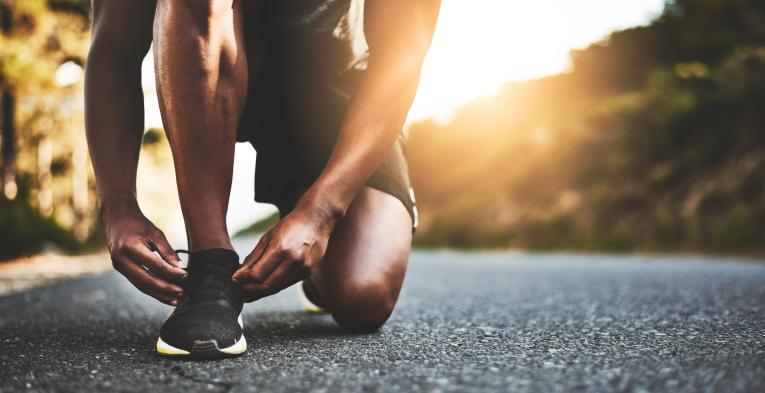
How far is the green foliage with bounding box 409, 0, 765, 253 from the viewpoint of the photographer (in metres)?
9.85

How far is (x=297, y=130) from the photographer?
6.60 feet

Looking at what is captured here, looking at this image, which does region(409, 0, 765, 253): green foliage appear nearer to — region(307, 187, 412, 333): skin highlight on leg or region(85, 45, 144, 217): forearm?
region(307, 187, 412, 333): skin highlight on leg

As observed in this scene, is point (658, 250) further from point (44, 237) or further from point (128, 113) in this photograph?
point (128, 113)

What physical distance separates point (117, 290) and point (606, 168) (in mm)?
12039

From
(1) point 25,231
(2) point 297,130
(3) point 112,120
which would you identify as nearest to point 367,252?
(2) point 297,130

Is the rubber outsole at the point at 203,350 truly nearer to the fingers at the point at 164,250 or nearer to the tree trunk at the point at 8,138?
the fingers at the point at 164,250

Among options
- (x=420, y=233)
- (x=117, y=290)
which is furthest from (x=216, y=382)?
(x=420, y=233)

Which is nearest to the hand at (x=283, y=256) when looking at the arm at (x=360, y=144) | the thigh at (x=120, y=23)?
the arm at (x=360, y=144)

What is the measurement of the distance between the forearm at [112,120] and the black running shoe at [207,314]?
1.00 ft

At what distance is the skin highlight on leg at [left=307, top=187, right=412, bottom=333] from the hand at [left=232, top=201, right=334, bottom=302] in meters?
0.32

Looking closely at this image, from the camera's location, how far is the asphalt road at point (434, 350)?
3.69 ft

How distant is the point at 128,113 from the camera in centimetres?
172

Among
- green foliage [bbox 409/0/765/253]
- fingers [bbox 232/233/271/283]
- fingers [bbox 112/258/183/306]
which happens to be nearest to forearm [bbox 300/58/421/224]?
fingers [bbox 232/233/271/283]

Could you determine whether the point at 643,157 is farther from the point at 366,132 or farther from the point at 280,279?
the point at 280,279
